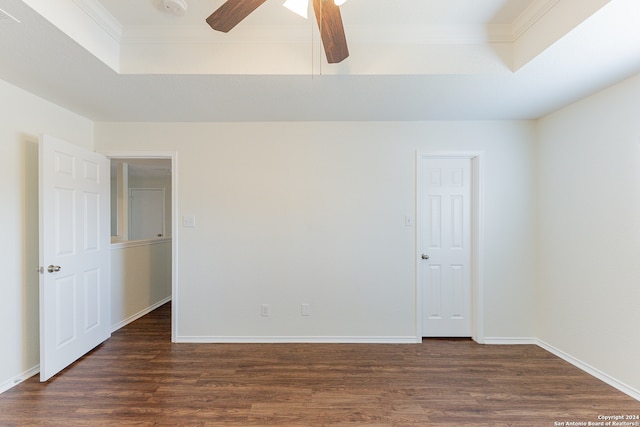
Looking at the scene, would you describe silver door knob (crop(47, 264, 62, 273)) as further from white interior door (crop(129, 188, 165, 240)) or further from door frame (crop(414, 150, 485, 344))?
white interior door (crop(129, 188, 165, 240))

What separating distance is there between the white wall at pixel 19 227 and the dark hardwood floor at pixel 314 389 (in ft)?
0.83

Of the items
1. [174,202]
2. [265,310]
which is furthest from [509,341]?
[174,202]

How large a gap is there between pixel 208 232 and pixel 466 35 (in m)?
2.77

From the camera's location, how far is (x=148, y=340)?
9.48ft

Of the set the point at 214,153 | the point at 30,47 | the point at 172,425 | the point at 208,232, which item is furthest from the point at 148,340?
the point at 30,47

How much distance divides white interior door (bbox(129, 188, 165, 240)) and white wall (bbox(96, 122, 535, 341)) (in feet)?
9.72

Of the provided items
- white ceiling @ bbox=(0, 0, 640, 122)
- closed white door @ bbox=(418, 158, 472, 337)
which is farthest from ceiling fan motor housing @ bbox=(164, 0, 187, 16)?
closed white door @ bbox=(418, 158, 472, 337)

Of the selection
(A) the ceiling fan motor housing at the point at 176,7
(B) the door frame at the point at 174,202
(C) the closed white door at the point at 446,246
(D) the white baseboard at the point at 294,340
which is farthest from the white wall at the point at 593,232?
(B) the door frame at the point at 174,202

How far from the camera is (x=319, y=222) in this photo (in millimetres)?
2844

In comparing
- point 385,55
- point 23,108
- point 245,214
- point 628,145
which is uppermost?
point 385,55

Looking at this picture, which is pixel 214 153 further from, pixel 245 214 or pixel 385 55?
pixel 385 55

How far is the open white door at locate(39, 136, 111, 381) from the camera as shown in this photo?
7.02 feet

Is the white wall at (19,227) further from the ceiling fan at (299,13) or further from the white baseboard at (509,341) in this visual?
the white baseboard at (509,341)

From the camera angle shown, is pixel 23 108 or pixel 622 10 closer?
pixel 622 10
